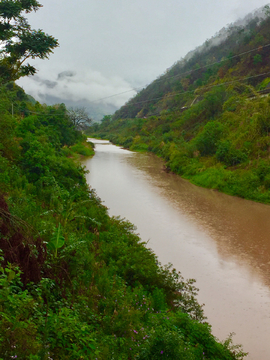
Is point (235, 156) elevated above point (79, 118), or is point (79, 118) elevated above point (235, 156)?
point (79, 118)

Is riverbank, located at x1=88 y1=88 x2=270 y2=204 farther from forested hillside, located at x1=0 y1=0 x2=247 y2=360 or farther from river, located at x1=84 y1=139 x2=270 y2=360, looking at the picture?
forested hillside, located at x1=0 y1=0 x2=247 y2=360

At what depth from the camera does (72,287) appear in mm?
4320

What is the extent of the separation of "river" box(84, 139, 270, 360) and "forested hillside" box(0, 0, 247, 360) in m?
0.83

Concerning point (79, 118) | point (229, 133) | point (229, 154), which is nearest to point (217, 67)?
point (79, 118)

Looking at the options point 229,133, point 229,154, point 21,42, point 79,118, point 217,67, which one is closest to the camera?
point 21,42

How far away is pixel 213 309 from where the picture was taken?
6.25 m

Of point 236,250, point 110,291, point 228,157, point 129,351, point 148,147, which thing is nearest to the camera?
point 129,351

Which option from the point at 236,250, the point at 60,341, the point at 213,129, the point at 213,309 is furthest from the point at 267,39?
the point at 60,341

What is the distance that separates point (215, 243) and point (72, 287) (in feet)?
22.3

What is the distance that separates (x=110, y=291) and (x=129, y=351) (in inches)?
60.9

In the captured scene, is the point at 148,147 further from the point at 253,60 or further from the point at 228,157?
the point at 228,157

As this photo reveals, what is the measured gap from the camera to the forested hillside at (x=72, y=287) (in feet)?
9.07

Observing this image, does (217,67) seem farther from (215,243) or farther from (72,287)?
(72,287)

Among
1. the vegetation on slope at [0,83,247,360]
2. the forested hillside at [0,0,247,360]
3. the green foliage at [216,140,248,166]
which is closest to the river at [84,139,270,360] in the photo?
the forested hillside at [0,0,247,360]
